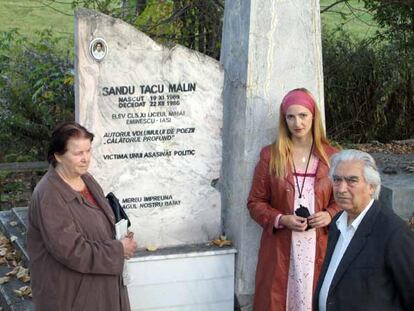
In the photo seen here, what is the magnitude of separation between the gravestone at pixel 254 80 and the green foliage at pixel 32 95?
4363 mm

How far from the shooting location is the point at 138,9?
31.2 feet

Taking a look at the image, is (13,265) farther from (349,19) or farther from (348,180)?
(349,19)

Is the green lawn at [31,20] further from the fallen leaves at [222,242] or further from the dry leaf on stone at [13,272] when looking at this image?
the fallen leaves at [222,242]

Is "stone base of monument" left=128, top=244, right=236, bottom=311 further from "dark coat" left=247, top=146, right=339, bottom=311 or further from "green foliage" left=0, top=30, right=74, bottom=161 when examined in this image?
"green foliage" left=0, top=30, right=74, bottom=161

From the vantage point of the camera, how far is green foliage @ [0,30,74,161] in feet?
31.1

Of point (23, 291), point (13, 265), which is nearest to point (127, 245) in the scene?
point (23, 291)

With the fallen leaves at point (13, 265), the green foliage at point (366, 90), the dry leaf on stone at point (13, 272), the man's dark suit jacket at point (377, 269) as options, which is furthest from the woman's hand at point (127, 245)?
the green foliage at point (366, 90)

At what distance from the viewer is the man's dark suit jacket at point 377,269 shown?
288 cm

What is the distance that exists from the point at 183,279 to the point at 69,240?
1511 millimetres

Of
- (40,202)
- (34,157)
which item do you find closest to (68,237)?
(40,202)

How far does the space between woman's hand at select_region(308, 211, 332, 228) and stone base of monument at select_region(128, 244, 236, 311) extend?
862mm

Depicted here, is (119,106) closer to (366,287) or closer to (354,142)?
(366,287)

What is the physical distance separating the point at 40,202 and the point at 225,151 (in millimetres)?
1812

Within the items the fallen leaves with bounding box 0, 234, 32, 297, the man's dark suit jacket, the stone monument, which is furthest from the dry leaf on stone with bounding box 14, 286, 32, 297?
the man's dark suit jacket
